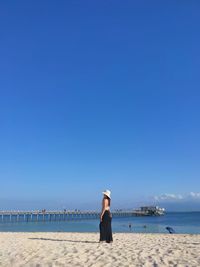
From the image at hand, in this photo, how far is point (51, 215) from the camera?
80.5 metres

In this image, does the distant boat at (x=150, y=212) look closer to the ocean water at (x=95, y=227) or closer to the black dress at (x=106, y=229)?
the ocean water at (x=95, y=227)

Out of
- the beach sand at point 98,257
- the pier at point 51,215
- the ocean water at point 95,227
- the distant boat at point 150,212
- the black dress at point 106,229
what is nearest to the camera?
the beach sand at point 98,257

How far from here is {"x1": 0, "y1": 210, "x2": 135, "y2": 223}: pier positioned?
244ft

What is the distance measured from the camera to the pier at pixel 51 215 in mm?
74269

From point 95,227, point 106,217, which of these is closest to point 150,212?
point 95,227

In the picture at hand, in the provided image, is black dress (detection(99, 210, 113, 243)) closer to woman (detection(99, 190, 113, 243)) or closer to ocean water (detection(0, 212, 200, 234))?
woman (detection(99, 190, 113, 243))

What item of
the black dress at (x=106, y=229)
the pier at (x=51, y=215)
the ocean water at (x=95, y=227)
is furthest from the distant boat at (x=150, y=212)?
the black dress at (x=106, y=229)

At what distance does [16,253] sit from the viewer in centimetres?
1024

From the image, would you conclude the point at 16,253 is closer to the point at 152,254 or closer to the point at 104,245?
the point at 104,245

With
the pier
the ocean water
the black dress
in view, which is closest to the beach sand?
the black dress

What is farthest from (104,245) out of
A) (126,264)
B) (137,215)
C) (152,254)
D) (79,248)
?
(137,215)

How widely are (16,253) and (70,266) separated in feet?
8.57

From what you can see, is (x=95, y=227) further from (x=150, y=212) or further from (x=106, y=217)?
(x=150, y=212)

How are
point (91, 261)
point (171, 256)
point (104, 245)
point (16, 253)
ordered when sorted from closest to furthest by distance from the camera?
point (91, 261) < point (171, 256) < point (16, 253) < point (104, 245)
